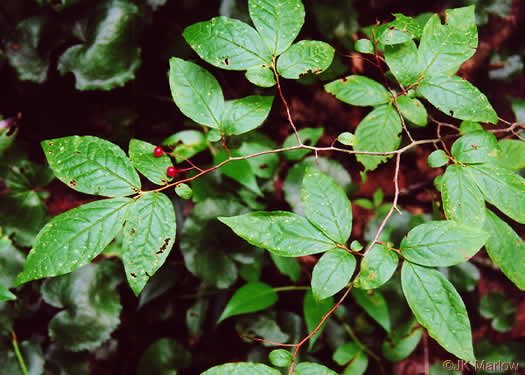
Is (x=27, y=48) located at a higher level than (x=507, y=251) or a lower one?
higher

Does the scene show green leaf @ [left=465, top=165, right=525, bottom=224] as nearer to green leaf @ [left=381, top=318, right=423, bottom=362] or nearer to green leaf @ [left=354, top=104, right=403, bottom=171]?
green leaf @ [left=354, top=104, right=403, bottom=171]

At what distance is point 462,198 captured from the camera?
0.87 metres

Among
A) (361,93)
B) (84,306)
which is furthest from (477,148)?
(84,306)

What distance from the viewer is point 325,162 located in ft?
4.96

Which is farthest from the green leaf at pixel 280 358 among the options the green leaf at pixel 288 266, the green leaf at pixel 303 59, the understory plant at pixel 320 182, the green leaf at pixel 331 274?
the green leaf at pixel 303 59

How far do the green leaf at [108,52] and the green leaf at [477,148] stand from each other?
1218mm

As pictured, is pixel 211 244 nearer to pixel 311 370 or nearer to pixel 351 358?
pixel 311 370

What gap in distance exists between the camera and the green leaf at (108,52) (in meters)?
1.29

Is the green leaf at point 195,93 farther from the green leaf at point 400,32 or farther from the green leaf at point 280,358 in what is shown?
the green leaf at point 280,358

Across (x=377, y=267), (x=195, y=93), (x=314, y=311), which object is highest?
(x=195, y=93)

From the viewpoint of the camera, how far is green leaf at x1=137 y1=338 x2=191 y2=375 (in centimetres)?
136

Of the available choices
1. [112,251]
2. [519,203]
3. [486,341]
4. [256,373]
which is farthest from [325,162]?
[486,341]

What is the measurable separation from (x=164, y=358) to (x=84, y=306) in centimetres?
41

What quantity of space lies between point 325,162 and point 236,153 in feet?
1.46
